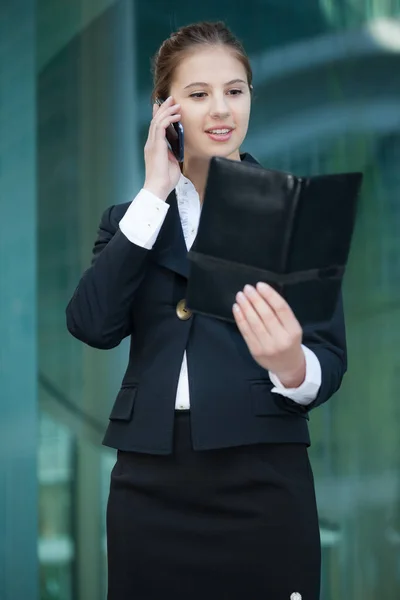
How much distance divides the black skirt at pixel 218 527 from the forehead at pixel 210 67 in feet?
1.85

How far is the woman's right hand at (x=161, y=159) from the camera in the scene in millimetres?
1707

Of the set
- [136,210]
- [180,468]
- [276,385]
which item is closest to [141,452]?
[180,468]

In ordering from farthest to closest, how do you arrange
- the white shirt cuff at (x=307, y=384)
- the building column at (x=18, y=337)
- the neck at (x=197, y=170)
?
the building column at (x=18, y=337), the neck at (x=197, y=170), the white shirt cuff at (x=307, y=384)

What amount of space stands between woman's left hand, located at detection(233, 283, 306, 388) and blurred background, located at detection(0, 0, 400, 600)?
203 cm

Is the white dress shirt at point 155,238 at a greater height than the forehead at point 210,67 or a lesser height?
lesser

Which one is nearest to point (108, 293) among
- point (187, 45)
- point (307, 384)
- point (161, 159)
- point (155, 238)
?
point (155, 238)

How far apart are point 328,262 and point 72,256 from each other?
212 centimetres

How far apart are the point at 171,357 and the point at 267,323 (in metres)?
0.30

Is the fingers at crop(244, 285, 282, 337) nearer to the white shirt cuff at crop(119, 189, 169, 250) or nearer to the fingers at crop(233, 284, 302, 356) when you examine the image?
the fingers at crop(233, 284, 302, 356)

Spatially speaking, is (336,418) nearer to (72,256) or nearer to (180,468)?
(72,256)

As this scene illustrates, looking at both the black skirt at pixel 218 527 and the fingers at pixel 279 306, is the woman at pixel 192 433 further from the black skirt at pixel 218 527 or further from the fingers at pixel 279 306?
the fingers at pixel 279 306

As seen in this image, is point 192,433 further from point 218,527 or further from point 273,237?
point 273,237

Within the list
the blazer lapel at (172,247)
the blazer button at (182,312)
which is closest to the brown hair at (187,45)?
the blazer lapel at (172,247)

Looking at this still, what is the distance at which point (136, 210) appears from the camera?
5.49 ft
